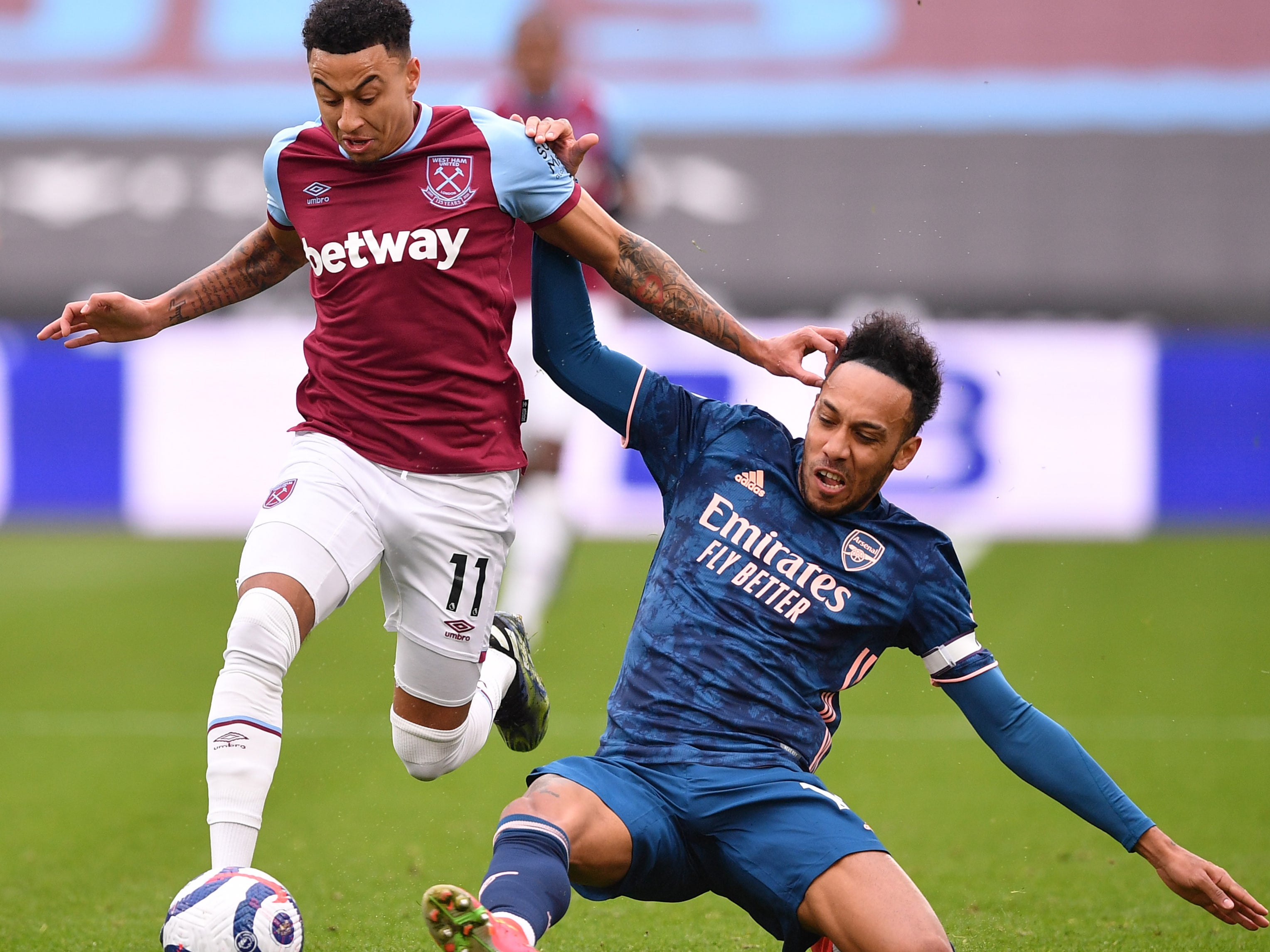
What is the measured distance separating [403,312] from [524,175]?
1.45 ft

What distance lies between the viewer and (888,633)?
3498 millimetres

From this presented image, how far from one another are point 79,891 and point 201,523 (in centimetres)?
691

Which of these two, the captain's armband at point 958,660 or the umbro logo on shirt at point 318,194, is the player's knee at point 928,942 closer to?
the captain's armband at point 958,660

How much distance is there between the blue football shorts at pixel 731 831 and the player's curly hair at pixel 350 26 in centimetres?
167

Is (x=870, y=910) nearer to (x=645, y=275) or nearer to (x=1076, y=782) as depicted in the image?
(x=1076, y=782)

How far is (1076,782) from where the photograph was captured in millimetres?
3283

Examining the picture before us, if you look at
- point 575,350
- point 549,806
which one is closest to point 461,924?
point 549,806

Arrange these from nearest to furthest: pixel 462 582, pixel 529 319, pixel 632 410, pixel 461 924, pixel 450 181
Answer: pixel 461 924, pixel 632 410, pixel 450 181, pixel 462 582, pixel 529 319

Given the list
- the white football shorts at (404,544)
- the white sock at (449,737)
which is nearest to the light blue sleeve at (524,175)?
the white football shorts at (404,544)

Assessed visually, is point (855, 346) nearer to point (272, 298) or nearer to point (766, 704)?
point (766, 704)

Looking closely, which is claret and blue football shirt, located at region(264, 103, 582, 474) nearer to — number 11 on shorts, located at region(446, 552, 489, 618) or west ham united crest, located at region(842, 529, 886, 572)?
number 11 on shorts, located at region(446, 552, 489, 618)

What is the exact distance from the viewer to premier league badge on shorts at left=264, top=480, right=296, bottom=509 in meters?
3.68

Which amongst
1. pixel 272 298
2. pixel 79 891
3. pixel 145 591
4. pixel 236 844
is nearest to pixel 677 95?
pixel 272 298

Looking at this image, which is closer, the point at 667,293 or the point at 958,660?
the point at 958,660
